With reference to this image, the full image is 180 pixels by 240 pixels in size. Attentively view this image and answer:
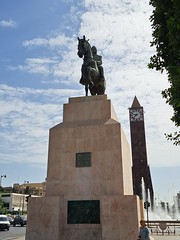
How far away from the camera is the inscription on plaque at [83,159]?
36.5 feet

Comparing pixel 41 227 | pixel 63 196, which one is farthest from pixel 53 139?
pixel 41 227

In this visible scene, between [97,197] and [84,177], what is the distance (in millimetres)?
950

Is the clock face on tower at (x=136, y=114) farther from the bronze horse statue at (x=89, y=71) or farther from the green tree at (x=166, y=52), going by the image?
the green tree at (x=166, y=52)

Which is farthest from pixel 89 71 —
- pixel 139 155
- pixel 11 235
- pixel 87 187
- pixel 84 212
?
pixel 139 155

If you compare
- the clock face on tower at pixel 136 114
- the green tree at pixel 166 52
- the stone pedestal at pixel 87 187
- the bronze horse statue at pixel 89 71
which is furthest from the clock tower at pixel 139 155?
the green tree at pixel 166 52

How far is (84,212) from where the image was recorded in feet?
34.0

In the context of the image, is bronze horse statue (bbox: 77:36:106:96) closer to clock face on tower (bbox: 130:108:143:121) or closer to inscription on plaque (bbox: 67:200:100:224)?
inscription on plaque (bbox: 67:200:100:224)

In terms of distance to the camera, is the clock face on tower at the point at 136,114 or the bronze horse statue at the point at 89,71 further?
the clock face on tower at the point at 136,114

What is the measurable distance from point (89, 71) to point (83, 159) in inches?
174

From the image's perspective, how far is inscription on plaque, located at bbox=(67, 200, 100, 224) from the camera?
10.1 meters

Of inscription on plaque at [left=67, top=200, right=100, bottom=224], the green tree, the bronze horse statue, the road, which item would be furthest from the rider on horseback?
the road

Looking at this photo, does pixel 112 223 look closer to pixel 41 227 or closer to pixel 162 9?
pixel 41 227

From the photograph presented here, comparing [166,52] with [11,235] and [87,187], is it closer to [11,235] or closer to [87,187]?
[87,187]

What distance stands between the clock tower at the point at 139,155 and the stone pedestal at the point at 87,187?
3875cm
